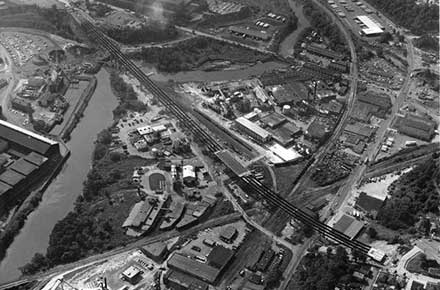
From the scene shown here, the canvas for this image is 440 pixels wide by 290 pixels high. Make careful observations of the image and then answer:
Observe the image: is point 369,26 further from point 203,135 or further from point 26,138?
point 26,138

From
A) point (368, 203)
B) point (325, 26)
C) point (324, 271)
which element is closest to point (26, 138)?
point (324, 271)

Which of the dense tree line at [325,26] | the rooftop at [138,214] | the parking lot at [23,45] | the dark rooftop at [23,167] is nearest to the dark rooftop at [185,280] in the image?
the rooftop at [138,214]

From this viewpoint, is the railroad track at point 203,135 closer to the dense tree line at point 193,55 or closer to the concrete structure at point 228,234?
the dense tree line at point 193,55

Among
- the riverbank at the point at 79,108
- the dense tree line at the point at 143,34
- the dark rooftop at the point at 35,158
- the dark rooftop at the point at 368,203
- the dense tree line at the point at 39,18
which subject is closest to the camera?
the dark rooftop at the point at 368,203

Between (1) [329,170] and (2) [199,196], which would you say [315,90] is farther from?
(2) [199,196]

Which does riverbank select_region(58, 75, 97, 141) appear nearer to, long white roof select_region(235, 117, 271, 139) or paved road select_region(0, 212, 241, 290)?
paved road select_region(0, 212, 241, 290)

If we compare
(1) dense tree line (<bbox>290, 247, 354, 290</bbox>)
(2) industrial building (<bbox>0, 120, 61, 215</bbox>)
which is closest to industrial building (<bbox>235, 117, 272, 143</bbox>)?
(1) dense tree line (<bbox>290, 247, 354, 290</bbox>)
